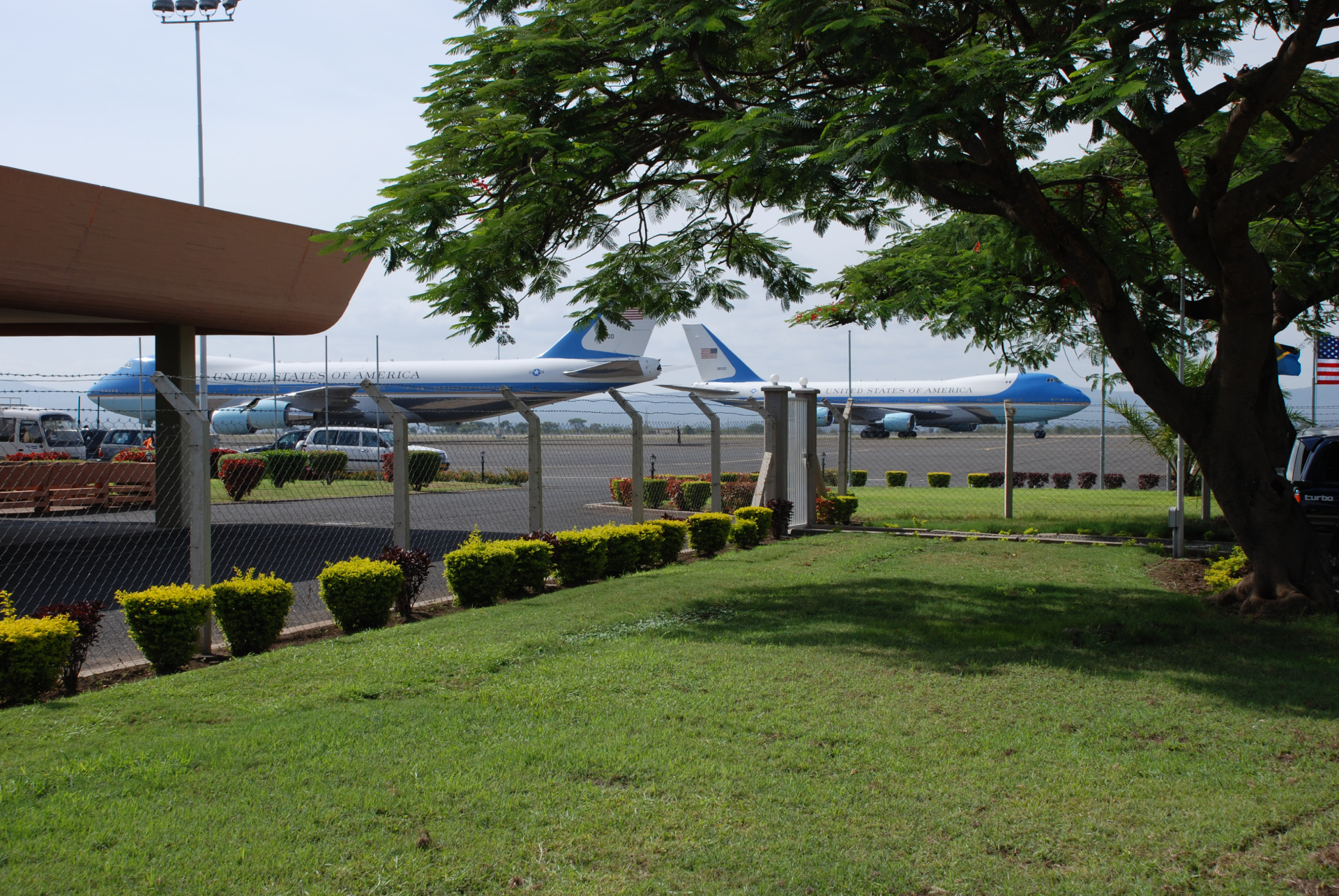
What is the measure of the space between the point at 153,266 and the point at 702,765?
1106cm

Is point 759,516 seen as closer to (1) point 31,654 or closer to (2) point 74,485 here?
(1) point 31,654

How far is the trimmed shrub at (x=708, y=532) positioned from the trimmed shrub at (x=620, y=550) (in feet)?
4.57

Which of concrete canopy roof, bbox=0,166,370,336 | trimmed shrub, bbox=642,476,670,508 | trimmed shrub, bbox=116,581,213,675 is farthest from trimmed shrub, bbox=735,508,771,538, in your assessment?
trimmed shrub, bbox=116,581,213,675

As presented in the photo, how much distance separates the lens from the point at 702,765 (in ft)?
13.8

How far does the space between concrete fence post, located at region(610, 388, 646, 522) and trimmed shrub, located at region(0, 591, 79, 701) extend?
21.6ft

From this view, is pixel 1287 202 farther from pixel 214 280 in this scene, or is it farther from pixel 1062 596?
pixel 214 280

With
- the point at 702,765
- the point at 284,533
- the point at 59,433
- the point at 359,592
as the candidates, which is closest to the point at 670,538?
the point at 359,592

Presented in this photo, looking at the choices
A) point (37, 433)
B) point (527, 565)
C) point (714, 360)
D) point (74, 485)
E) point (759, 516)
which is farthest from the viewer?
point (714, 360)

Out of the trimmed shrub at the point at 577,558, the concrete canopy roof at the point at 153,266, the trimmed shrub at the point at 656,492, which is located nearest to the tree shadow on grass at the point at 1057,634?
the trimmed shrub at the point at 577,558

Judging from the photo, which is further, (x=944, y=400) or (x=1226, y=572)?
(x=944, y=400)

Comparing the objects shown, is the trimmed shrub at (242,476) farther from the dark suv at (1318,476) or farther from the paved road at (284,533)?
the dark suv at (1318,476)

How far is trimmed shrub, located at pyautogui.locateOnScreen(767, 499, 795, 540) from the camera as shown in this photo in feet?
46.2

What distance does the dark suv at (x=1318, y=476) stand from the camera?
9336 millimetres

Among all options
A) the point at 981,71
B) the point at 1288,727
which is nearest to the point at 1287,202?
the point at 981,71
